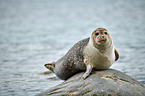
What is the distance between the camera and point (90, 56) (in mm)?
6312

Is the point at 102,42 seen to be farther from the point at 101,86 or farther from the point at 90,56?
the point at 101,86

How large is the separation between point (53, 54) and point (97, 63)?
6.52 meters

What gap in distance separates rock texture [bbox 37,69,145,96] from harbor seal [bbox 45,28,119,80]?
0.20 meters

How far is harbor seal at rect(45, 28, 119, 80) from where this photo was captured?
19.8 feet

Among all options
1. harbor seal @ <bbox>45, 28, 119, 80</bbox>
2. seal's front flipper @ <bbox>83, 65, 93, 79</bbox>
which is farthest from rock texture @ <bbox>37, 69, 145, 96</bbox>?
harbor seal @ <bbox>45, 28, 119, 80</bbox>

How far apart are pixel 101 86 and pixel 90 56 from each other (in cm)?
82

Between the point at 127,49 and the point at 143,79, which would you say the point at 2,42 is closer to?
the point at 127,49

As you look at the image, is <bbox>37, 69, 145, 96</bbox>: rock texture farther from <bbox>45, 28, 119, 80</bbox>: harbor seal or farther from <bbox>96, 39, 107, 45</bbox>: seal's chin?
<bbox>96, 39, 107, 45</bbox>: seal's chin

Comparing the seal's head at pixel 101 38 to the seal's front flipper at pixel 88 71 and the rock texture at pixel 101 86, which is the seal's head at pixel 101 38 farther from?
the rock texture at pixel 101 86

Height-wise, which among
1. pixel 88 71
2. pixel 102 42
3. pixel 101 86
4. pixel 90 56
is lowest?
pixel 101 86

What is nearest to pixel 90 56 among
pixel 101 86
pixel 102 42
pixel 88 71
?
pixel 88 71

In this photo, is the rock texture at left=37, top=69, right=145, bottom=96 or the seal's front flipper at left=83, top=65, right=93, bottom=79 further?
the seal's front flipper at left=83, top=65, right=93, bottom=79

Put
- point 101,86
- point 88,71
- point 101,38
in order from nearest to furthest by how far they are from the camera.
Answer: point 101,86
point 101,38
point 88,71

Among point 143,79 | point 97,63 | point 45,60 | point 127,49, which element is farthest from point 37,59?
point 97,63
